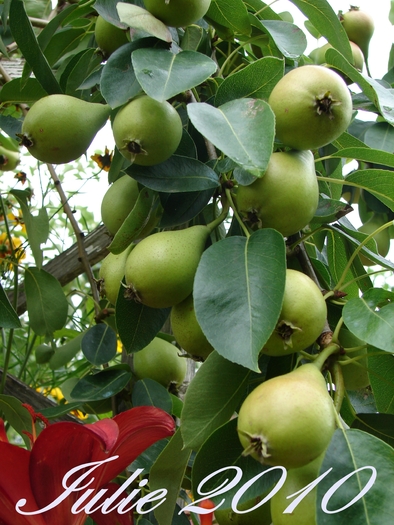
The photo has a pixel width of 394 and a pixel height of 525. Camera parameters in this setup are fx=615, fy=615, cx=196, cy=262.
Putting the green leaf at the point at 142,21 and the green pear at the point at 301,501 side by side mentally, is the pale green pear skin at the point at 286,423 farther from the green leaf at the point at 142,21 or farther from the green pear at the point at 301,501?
the green leaf at the point at 142,21

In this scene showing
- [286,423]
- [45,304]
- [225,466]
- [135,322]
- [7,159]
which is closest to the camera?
[286,423]

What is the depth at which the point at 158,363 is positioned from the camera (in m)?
0.90

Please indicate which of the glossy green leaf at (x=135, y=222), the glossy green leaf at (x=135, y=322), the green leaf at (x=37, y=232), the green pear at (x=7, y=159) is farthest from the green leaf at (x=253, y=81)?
the green pear at (x=7, y=159)

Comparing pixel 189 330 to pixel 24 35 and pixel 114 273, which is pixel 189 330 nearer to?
pixel 114 273

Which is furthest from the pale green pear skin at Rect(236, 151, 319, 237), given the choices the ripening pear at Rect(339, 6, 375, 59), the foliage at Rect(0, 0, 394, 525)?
the ripening pear at Rect(339, 6, 375, 59)

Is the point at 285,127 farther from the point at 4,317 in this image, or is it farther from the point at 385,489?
the point at 4,317

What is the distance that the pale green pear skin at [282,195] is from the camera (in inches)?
22.8

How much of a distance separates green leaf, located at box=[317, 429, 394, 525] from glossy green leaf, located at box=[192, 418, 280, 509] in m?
0.08

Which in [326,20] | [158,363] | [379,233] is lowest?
[379,233]

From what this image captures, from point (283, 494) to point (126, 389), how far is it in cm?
45

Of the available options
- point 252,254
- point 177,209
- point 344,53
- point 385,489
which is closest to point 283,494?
point 385,489

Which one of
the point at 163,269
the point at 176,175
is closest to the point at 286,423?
the point at 163,269

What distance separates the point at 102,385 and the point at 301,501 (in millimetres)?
432

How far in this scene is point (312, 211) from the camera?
2.00ft
